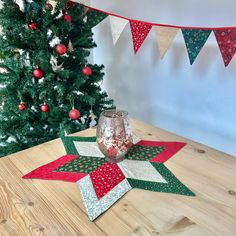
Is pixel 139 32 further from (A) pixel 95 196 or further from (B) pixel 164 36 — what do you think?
(A) pixel 95 196

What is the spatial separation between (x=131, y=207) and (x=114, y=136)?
0.25m

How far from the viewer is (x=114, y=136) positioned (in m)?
0.83

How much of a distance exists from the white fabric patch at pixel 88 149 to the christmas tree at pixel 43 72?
0.44 metres

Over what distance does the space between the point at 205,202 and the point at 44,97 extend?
43.5 inches

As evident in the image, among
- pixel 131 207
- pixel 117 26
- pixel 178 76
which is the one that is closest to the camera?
pixel 131 207

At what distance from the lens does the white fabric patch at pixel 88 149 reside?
914mm

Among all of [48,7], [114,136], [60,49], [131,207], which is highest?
[48,7]

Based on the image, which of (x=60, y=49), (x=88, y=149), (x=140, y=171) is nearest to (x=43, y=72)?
(x=60, y=49)

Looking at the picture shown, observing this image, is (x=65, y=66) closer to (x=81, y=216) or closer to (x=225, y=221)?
(x=81, y=216)

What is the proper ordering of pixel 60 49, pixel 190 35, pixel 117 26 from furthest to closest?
1. pixel 117 26
2. pixel 60 49
3. pixel 190 35

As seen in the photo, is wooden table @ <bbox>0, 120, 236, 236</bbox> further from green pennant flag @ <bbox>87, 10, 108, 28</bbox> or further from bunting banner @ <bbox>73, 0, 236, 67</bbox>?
green pennant flag @ <bbox>87, 10, 108, 28</bbox>

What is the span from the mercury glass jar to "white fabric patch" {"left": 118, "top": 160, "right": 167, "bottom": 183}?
0.14 ft

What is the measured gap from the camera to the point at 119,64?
226 centimetres

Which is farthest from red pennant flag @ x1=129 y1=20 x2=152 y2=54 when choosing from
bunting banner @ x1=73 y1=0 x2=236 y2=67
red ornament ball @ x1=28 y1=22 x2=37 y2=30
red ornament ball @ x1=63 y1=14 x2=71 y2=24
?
red ornament ball @ x1=28 y1=22 x2=37 y2=30
